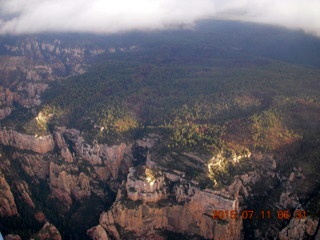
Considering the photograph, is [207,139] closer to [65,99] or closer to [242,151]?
[242,151]

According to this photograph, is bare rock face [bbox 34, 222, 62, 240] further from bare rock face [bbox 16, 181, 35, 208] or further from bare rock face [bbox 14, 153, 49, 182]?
bare rock face [bbox 14, 153, 49, 182]

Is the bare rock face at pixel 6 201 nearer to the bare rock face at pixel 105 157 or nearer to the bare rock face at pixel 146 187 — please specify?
the bare rock face at pixel 105 157

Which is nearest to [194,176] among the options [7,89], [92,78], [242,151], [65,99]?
[242,151]
